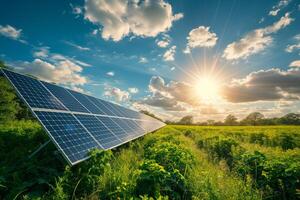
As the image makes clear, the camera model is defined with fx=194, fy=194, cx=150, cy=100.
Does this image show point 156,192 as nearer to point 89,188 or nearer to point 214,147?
point 89,188

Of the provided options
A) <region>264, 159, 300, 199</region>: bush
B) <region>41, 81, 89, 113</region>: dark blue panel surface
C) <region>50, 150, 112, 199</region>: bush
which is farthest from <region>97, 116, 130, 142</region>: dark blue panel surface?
<region>264, 159, 300, 199</region>: bush

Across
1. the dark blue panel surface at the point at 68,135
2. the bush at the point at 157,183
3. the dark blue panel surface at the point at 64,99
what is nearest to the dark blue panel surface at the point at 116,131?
the dark blue panel surface at the point at 64,99

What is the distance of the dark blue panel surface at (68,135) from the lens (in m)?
4.37

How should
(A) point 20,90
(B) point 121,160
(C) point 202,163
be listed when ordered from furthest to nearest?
(C) point 202,163 → (B) point 121,160 → (A) point 20,90

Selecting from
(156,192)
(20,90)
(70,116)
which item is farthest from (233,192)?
(20,90)

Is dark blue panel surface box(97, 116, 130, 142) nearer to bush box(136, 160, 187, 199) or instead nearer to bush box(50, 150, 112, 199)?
bush box(50, 150, 112, 199)

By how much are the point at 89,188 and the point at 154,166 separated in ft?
5.23

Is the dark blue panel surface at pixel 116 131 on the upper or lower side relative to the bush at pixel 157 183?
upper

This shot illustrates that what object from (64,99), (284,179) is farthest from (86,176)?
(284,179)

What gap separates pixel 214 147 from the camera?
39.3 feet

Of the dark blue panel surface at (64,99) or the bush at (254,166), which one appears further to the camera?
the dark blue panel surface at (64,99)

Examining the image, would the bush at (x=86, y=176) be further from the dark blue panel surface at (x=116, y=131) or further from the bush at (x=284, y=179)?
the bush at (x=284, y=179)

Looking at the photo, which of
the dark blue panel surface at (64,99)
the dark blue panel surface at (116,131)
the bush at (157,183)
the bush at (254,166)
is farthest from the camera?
the dark blue panel surface at (116,131)

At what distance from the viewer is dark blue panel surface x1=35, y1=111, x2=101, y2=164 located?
4.37m
